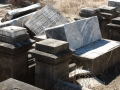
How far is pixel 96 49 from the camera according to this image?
616cm

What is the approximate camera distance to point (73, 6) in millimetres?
13117

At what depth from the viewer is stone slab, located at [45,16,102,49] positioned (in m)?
5.78

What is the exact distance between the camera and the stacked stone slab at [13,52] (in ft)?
15.0

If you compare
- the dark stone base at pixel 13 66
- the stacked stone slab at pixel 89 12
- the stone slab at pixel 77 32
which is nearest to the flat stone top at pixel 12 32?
the dark stone base at pixel 13 66

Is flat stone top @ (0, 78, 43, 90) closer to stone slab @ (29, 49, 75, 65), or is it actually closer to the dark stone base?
stone slab @ (29, 49, 75, 65)

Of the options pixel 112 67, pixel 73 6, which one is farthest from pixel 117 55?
pixel 73 6

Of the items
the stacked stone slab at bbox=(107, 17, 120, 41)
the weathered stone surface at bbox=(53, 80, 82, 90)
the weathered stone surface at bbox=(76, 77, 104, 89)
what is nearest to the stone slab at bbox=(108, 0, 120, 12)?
the stacked stone slab at bbox=(107, 17, 120, 41)

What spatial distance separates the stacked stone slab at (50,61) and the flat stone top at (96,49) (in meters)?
1.34

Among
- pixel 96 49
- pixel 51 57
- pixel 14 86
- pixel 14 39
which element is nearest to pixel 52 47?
pixel 51 57

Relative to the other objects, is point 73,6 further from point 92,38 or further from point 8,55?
point 8,55

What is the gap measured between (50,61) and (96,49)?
7.27 ft

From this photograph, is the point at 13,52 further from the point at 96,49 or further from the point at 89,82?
the point at 96,49

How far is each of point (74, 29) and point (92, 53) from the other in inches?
27.1

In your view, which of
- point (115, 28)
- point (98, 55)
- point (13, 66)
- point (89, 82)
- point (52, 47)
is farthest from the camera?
point (115, 28)
